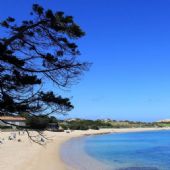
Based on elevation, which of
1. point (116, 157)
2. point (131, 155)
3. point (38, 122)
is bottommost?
point (38, 122)

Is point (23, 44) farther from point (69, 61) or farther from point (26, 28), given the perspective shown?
point (69, 61)

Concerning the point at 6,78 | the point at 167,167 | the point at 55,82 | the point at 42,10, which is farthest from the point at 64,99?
the point at 167,167

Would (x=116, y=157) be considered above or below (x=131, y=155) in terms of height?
below

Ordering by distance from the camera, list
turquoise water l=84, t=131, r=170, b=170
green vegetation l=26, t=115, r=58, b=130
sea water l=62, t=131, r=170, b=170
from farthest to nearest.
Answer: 1. turquoise water l=84, t=131, r=170, b=170
2. sea water l=62, t=131, r=170, b=170
3. green vegetation l=26, t=115, r=58, b=130

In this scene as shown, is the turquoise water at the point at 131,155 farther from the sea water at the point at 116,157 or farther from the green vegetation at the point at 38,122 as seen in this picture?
the green vegetation at the point at 38,122

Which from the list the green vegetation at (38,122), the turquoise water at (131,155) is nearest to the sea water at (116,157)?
the turquoise water at (131,155)

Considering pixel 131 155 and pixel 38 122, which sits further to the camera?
pixel 131 155

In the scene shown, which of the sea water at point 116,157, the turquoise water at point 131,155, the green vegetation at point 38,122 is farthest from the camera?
the turquoise water at point 131,155

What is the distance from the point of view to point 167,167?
29.7 m

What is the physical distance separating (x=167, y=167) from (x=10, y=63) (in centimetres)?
2069

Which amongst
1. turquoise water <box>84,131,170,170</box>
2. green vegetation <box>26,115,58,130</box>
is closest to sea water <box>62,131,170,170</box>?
turquoise water <box>84,131,170,170</box>

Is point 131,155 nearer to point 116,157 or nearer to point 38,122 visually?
point 116,157

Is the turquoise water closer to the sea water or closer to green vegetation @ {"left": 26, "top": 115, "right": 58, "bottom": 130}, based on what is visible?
the sea water

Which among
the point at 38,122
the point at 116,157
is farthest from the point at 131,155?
the point at 38,122
